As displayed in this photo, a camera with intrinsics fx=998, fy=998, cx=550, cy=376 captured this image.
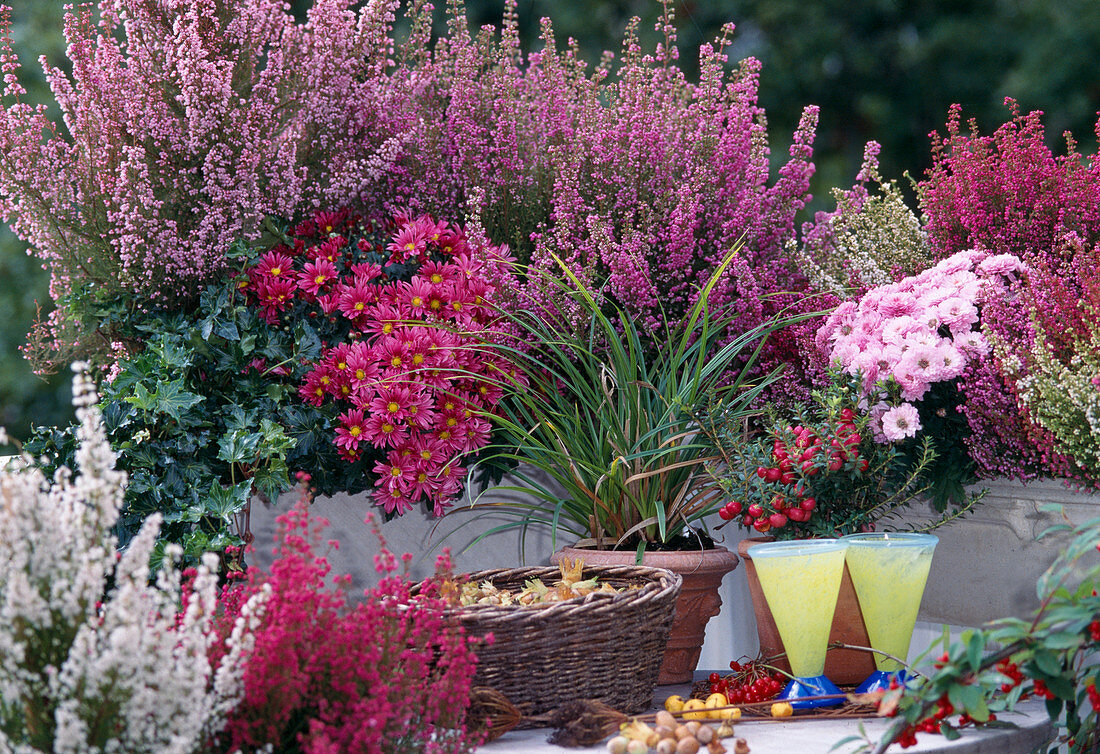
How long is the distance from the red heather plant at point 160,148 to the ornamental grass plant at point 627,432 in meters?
0.69

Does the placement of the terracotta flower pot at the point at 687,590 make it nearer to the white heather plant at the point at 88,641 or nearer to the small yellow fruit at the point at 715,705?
the small yellow fruit at the point at 715,705

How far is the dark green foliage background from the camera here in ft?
22.6

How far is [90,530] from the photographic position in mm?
1090

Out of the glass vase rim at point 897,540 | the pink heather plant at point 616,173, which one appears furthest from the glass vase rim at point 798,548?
the pink heather plant at point 616,173

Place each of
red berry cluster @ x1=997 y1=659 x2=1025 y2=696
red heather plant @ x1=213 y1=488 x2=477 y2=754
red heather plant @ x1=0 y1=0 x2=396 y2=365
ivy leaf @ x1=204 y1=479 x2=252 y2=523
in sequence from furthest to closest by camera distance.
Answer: red heather plant @ x1=0 y1=0 x2=396 y2=365 → ivy leaf @ x1=204 y1=479 x2=252 y2=523 → red berry cluster @ x1=997 y1=659 x2=1025 y2=696 → red heather plant @ x1=213 y1=488 x2=477 y2=754

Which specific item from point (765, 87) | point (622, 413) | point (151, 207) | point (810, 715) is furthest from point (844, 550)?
point (765, 87)

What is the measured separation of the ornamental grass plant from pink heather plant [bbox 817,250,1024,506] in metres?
0.18

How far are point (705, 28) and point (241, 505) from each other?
6.68m

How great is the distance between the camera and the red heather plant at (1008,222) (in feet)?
5.91

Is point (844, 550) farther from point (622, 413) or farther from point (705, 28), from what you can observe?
point (705, 28)

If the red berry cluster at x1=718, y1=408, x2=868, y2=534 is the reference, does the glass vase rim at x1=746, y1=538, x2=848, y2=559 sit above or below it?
below

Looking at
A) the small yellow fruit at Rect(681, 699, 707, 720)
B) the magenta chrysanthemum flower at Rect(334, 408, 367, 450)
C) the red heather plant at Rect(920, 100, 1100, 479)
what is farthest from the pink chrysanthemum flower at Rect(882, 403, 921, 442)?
the magenta chrysanthemum flower at Rect(334, 408, 367, 450)

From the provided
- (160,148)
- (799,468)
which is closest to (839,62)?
(160,148)

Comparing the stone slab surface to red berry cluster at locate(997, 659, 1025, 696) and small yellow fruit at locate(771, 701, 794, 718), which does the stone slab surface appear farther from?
red berry cluster at locate(997, 659, 1025, 696)
